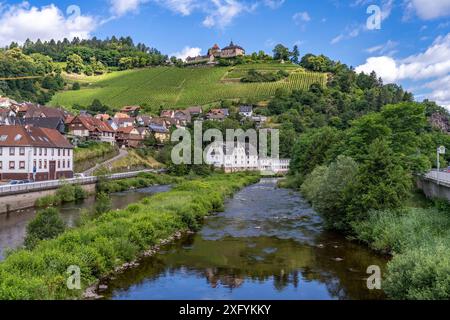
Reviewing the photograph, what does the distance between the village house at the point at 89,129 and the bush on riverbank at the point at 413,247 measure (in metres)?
71.2

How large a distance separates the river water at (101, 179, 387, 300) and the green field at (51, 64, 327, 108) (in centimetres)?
12119

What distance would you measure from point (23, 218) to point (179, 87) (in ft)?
447

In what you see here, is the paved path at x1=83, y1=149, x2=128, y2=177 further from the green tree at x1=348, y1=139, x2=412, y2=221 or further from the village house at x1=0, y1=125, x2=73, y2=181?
the green tree at x1=348, y1=139, x2=412, y2=221

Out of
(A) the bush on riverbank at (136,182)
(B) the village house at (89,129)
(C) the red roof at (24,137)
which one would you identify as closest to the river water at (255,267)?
(A) the bush on riverbank at (136,182)

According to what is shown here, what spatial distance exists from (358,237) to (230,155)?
75.0 meters

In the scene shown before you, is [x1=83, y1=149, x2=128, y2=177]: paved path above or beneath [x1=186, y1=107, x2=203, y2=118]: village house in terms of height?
beneath

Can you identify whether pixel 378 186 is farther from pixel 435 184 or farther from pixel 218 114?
pixel 218 114

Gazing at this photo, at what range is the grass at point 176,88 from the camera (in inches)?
6019

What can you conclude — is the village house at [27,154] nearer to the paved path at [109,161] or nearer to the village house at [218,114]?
the paved path at [109,161]

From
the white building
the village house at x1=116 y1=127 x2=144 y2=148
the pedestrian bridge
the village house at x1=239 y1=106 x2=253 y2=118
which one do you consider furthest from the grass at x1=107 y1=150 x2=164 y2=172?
the pedestrian bridge

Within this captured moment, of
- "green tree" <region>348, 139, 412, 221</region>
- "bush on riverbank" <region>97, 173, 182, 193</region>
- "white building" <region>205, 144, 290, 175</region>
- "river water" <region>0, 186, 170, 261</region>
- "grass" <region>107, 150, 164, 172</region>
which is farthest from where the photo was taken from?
"white building" <region>205, 144, 290, 175</region>

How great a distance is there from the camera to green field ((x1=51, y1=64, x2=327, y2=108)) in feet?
503
